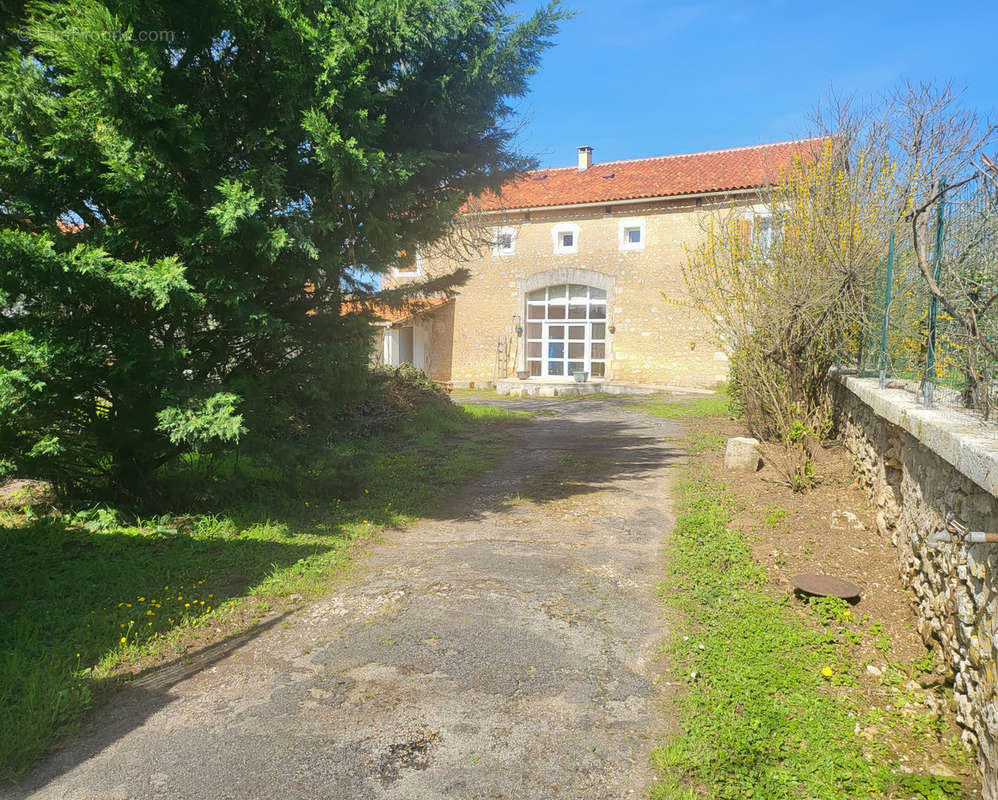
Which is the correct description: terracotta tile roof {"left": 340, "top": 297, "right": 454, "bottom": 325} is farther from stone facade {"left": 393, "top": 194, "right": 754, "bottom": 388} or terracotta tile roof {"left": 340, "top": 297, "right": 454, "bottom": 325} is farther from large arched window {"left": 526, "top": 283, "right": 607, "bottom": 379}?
large arched window {"left": 526, "top": 283, "right": 607, "bottom": 379}

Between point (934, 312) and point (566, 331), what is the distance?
18.0 meters

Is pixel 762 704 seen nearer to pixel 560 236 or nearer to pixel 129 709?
pixel 129 709

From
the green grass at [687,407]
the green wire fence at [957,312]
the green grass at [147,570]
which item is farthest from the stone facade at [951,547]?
the green grass at [687,407]

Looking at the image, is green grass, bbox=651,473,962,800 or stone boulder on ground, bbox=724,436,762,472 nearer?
green grass, bbox=651,473,962,800

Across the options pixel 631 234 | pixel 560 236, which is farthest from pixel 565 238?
pixel 631 234

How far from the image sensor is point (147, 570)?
5.43 metres

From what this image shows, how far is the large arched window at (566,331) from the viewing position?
21.8m

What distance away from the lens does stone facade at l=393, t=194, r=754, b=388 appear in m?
19.9

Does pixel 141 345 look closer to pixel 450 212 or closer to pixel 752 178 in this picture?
pixel 450 212

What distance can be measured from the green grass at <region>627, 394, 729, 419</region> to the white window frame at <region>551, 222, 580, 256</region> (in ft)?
22.6

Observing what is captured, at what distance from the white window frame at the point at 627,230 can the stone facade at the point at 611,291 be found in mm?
32

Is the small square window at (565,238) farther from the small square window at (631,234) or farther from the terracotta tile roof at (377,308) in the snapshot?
the terracotta tile roof at (377,308)

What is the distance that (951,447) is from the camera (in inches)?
130

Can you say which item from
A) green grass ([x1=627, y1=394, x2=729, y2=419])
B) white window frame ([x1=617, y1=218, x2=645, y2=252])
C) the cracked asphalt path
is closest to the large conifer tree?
the cracked asphalt path
